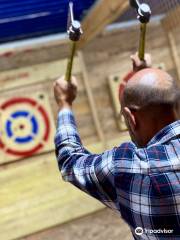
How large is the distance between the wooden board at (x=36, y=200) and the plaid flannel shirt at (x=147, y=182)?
205 cm

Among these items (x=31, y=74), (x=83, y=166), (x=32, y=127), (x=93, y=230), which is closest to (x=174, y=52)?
(x=31, y=74)

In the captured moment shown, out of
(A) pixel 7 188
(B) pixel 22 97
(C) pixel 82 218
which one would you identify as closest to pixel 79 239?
(C) pixel 82 218

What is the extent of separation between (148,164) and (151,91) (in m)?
0.12

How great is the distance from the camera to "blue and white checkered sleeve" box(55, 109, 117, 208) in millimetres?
726

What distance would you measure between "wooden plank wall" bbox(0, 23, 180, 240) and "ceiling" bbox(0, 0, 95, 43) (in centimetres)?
15

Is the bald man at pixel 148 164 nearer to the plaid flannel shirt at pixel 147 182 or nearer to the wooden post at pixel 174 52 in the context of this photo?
the plaid flannel shirt at pixel 147 182

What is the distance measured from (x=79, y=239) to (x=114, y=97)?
3.37 ft

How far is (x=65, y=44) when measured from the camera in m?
2.93

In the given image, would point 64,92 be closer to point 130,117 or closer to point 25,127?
point 130,117

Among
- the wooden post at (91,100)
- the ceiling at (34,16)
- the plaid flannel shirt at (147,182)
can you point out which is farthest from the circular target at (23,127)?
the plaid flannel shirt at (147,182)

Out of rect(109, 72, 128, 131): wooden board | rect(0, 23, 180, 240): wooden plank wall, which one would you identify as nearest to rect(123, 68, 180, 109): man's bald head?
rect(0, 23, 180, 240): wooden plank wall

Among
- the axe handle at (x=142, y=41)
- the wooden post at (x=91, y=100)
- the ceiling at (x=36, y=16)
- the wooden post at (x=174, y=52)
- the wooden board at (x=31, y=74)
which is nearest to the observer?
the axe handle at (x=142, y=41)

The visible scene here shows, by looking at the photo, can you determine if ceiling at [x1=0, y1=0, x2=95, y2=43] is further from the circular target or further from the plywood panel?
the plywood panel

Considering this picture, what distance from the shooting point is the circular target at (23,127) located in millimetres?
2764
